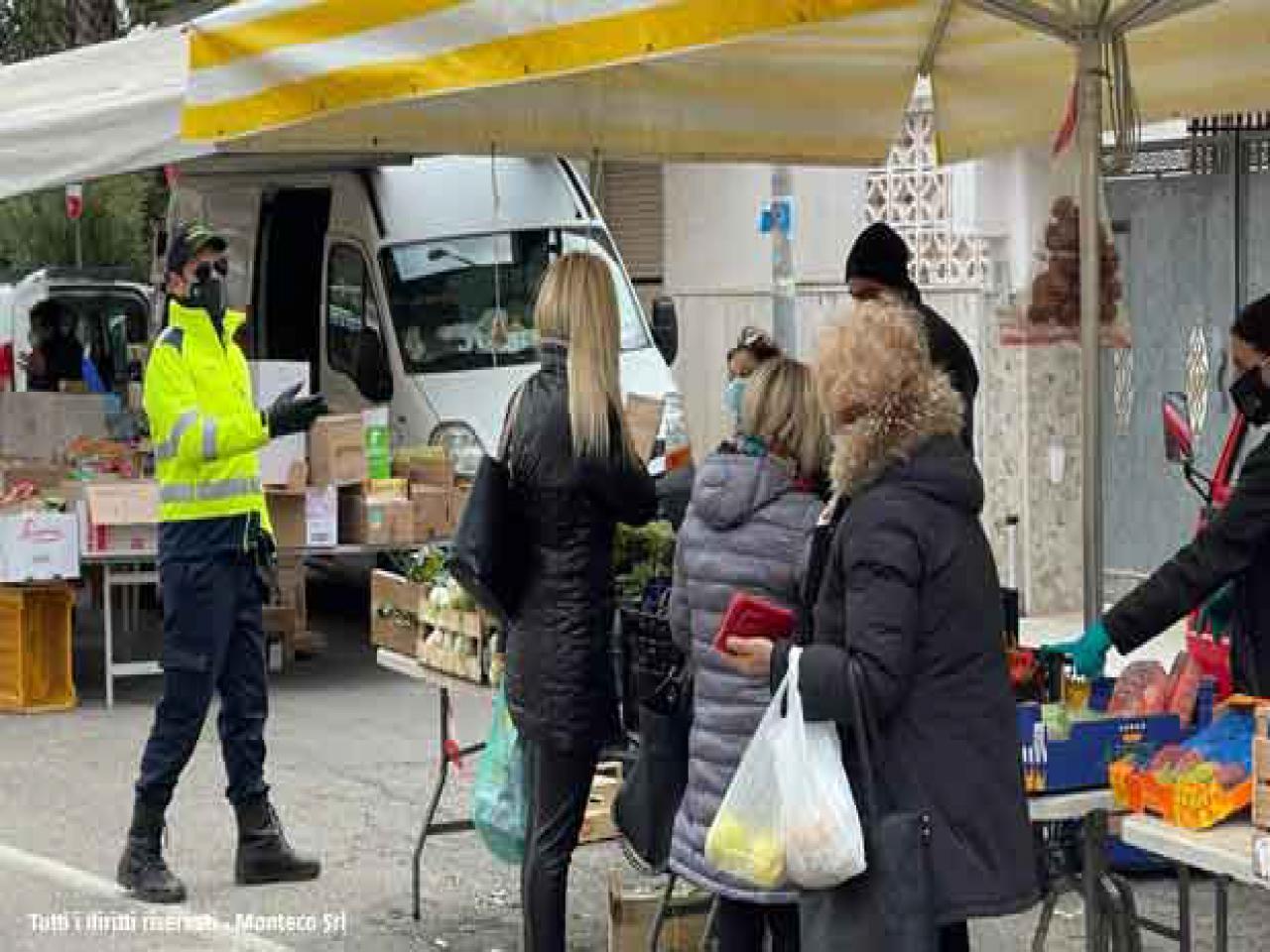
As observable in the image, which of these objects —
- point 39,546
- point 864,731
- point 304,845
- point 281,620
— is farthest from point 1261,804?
point 281,620

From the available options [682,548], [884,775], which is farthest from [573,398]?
[884,775]

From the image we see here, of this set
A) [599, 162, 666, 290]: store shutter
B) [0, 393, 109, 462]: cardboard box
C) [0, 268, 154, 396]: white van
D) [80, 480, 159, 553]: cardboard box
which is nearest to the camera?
[80, 480, 159, 553]: cardboard box

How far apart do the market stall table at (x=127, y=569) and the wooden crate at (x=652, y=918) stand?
539 centimetres

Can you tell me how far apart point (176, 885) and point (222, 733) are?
53 centimetres

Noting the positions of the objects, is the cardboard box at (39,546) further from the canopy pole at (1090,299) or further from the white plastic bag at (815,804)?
the white plastic bag at (815,804)

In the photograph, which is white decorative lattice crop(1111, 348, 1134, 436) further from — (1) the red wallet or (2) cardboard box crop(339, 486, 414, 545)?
(1) the red wallet

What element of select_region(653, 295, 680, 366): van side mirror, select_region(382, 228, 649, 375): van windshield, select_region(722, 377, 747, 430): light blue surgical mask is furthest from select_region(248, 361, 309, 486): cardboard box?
select_region(722, 377, 747, 430): light blue surgical mask

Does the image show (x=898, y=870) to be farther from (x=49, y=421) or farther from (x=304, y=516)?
(x=49, y=421)

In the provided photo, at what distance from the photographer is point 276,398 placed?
12.2 metres

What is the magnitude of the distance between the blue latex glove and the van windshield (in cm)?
860

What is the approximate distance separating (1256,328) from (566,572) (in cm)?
194

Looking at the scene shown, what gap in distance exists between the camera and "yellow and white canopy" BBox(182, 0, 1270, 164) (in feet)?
19.5

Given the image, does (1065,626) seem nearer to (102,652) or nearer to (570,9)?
(102,652)

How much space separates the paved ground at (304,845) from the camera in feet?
25.0
